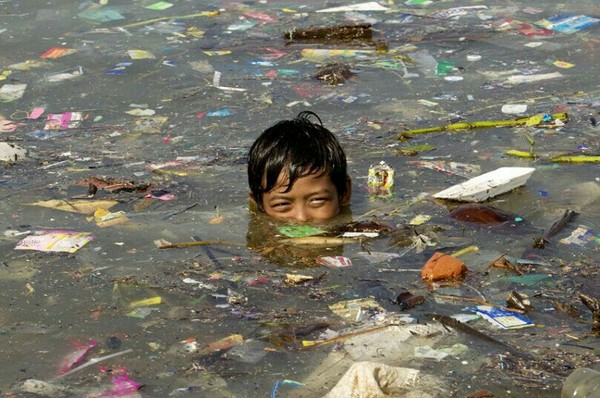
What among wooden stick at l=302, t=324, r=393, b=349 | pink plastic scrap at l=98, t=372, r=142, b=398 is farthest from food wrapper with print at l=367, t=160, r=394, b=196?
pink plastic scrap at l=98, t=372, r=142, b=398

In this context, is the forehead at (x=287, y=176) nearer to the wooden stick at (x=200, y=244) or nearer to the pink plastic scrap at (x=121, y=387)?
the wooden stick at (x=200, y=244)

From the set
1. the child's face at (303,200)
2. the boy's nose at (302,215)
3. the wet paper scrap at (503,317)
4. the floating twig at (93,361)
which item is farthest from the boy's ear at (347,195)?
the floating twig at (93,361)

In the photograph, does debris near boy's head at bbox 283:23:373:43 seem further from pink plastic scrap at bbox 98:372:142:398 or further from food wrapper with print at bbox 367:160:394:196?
pink plastic scrap at bbox 98:372:142:398

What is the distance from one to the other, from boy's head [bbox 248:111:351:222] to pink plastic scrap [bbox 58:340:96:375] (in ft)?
5.02

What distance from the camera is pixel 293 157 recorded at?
5492mm

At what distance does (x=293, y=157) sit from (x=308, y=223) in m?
0.32

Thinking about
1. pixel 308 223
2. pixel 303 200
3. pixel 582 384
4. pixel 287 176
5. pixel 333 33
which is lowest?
pixel 333 33

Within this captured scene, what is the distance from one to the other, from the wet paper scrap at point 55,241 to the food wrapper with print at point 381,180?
1.43 meters

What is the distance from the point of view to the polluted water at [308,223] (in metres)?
4.09

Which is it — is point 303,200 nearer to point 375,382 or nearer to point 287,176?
point 287,176

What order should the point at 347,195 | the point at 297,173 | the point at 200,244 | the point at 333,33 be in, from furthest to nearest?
1. the point at 333,33
2. the point at 347,195
3. the point at 297,173
4. the point at 200,244

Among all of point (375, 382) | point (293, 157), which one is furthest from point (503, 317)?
point (293, 157)

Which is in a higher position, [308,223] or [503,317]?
[503,317]

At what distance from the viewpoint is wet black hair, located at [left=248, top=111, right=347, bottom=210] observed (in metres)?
5.49
